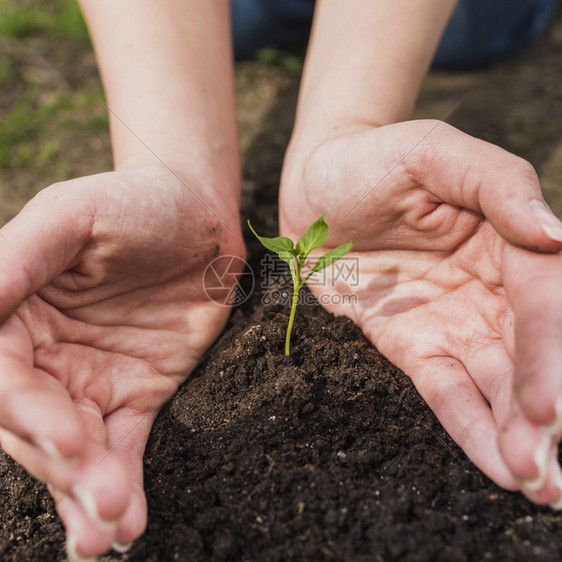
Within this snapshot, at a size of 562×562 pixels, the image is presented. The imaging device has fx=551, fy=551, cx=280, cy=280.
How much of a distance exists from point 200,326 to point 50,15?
184 inches

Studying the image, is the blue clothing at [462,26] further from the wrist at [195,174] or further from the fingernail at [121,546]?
the fingernail at [121,546]

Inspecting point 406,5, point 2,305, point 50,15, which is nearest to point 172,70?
point 406,5

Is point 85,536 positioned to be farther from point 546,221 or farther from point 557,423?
point 546,221

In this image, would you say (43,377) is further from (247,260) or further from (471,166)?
(471,166)

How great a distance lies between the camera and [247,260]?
319 cm

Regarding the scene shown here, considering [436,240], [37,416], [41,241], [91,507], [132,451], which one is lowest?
[132,451]

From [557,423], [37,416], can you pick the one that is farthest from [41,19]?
[557,423]

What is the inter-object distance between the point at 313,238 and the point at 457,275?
66 centimetres

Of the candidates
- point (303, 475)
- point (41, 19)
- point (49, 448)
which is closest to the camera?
point (49, 448)

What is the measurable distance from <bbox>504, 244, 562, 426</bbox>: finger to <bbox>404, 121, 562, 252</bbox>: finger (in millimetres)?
78

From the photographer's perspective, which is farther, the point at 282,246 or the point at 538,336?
the point at 282,246

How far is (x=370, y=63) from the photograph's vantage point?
3051 mm

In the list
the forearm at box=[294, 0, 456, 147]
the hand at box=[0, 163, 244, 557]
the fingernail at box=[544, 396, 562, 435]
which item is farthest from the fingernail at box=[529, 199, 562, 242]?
the hand at box=[0, 163, 244, 557]

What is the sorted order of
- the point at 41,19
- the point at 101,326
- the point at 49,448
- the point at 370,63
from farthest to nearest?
the point at 41,19 → the point at 370,63 → the point at 101,326 → the point at 49,448
